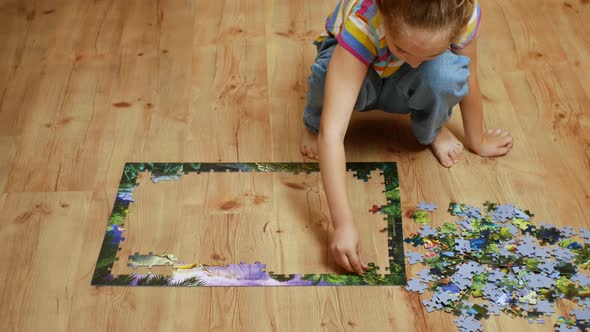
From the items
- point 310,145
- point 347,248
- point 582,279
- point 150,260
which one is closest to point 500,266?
point 582,279

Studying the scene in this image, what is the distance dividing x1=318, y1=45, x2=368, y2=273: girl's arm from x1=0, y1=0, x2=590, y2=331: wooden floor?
0.33ft

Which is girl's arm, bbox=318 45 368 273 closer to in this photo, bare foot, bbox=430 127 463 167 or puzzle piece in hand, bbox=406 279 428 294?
puzzle piece in hand, bbox=406 279 428 294

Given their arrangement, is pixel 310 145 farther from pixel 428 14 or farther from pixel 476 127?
pixel 428 14

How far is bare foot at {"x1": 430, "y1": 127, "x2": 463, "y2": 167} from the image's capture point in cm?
199

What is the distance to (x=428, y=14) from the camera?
59.6 inches

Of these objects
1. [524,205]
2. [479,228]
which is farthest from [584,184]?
[479,228]

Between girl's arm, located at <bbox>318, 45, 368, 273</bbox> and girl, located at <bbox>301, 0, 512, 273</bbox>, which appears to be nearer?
girl, located at <bbox>301, 0, 512, 273</bbox>

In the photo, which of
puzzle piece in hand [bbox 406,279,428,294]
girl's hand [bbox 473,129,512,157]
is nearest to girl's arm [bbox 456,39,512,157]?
girl's hand [bbox 473,129,512,157]

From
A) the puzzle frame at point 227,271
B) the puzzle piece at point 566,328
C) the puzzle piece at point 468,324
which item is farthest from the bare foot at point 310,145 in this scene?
the puzzle piece at point 566,328

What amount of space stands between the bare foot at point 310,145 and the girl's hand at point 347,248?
0.35 meters

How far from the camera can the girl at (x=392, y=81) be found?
1.55 meters

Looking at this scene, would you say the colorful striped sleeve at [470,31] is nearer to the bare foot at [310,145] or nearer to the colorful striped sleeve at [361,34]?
the colorful striped sleeve at [361,34]

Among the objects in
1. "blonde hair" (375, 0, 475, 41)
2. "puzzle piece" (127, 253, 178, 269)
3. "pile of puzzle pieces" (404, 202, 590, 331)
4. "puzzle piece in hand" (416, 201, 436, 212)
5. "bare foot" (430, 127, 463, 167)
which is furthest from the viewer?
"bare foot" (430, 127, 463, 167)

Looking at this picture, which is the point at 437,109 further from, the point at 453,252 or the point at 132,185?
the point at 132,185
